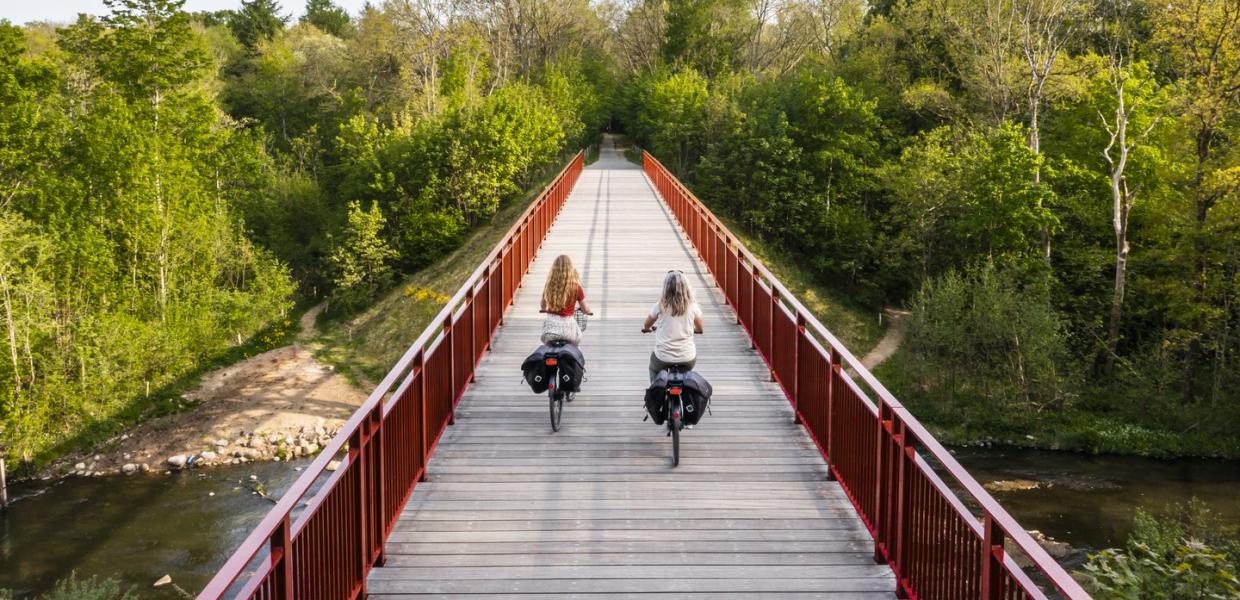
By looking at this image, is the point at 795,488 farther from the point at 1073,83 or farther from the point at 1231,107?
the point at 1073,83

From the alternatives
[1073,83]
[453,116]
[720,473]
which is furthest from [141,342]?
[1073,83]

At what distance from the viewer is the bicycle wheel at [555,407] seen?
324 inches

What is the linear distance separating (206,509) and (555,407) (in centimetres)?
1979

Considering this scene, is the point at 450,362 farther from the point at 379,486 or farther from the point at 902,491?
the point at 902,491

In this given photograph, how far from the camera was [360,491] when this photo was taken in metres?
5.20

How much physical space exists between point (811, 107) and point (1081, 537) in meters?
30.8

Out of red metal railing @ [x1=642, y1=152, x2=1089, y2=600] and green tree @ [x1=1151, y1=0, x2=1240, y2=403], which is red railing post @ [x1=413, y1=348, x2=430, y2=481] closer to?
red metal railing @ [x1=642, y1=152, x2=1089, y2=600]

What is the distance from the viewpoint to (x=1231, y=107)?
3266 centimetres

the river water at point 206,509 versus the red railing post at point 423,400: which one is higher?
the red railing post at point 423,400

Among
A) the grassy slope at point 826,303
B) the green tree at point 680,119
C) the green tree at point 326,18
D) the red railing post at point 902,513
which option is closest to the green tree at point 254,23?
the green tree at point 326,18

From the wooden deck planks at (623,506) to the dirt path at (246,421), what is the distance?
21537 mm

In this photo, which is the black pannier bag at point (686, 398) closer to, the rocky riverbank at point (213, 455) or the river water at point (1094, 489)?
the river water at point (1094, 489)

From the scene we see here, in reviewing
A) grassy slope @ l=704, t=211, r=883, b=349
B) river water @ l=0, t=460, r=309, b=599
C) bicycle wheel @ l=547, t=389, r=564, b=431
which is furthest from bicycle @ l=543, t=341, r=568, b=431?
grassy slope @ l=704, t=211, r=883, b=349

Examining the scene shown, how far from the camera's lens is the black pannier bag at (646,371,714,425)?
24.4 feet
